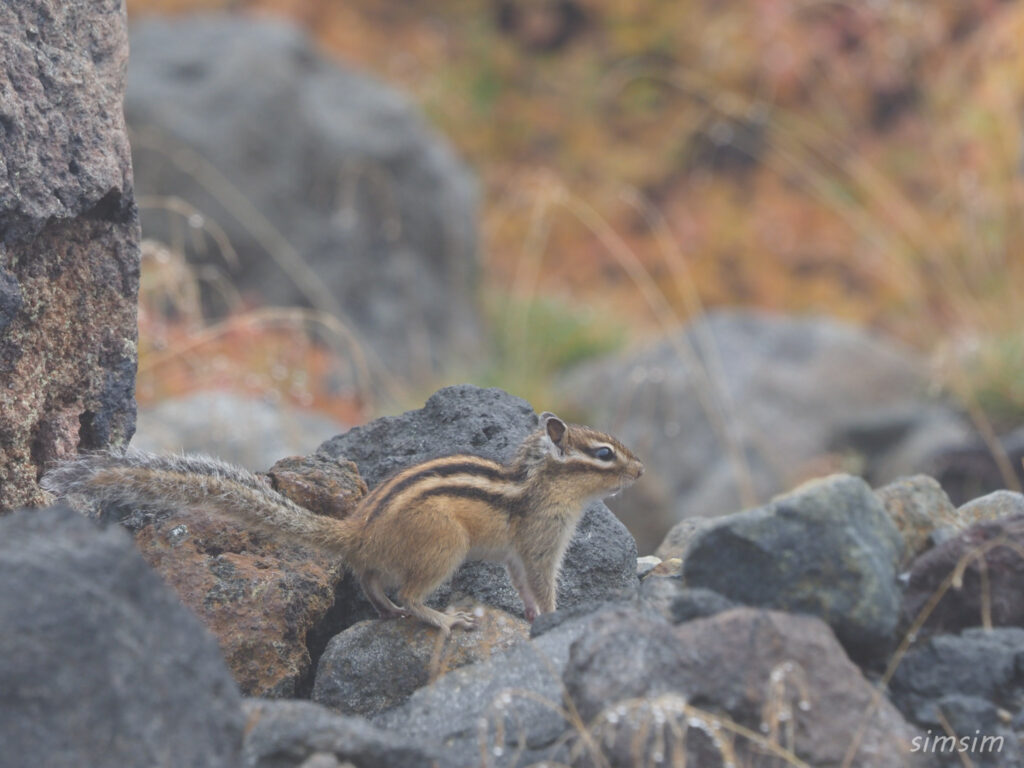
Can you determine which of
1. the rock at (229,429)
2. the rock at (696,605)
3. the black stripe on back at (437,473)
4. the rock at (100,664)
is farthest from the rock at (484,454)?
the rock at (229,429)

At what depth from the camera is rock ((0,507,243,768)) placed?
2877mm

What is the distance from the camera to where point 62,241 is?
445 centimetres

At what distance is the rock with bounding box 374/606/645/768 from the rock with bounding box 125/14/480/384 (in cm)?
885

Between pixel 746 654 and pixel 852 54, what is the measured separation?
56.4 feet

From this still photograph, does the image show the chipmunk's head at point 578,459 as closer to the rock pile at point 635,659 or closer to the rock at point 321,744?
the rock pile at point 635,659

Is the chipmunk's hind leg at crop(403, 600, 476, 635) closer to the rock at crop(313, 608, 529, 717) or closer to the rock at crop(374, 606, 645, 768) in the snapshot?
the rock at crop(313, 608, 529, 717)

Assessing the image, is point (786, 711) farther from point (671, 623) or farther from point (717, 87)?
point (717, 87)

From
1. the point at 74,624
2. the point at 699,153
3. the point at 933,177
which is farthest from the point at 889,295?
the point at 74,624

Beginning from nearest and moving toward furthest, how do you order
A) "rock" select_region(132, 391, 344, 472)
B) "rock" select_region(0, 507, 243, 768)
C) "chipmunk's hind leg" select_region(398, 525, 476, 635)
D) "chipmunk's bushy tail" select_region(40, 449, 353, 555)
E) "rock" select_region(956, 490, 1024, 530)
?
"rock" select_region(0, 507, 243, 768), "chipmunk's bushy tail" select_region(40, 449, 353, 555), "chipmunk's hind leg" select_region(398, 525, 476, 635), "rock" select_region(956, 490, 1024, 530), "rock" select_region(132, 391, 344, 472)

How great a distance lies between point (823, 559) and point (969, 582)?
21.7 inches

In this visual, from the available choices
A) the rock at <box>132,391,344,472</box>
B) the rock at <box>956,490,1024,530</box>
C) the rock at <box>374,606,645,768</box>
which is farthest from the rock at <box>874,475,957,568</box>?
the rock at <box>132,391,344,472</box>

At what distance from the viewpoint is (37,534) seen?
3174mm

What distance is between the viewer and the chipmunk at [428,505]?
406 centimetres

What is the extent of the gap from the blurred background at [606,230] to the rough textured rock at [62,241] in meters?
1.75
